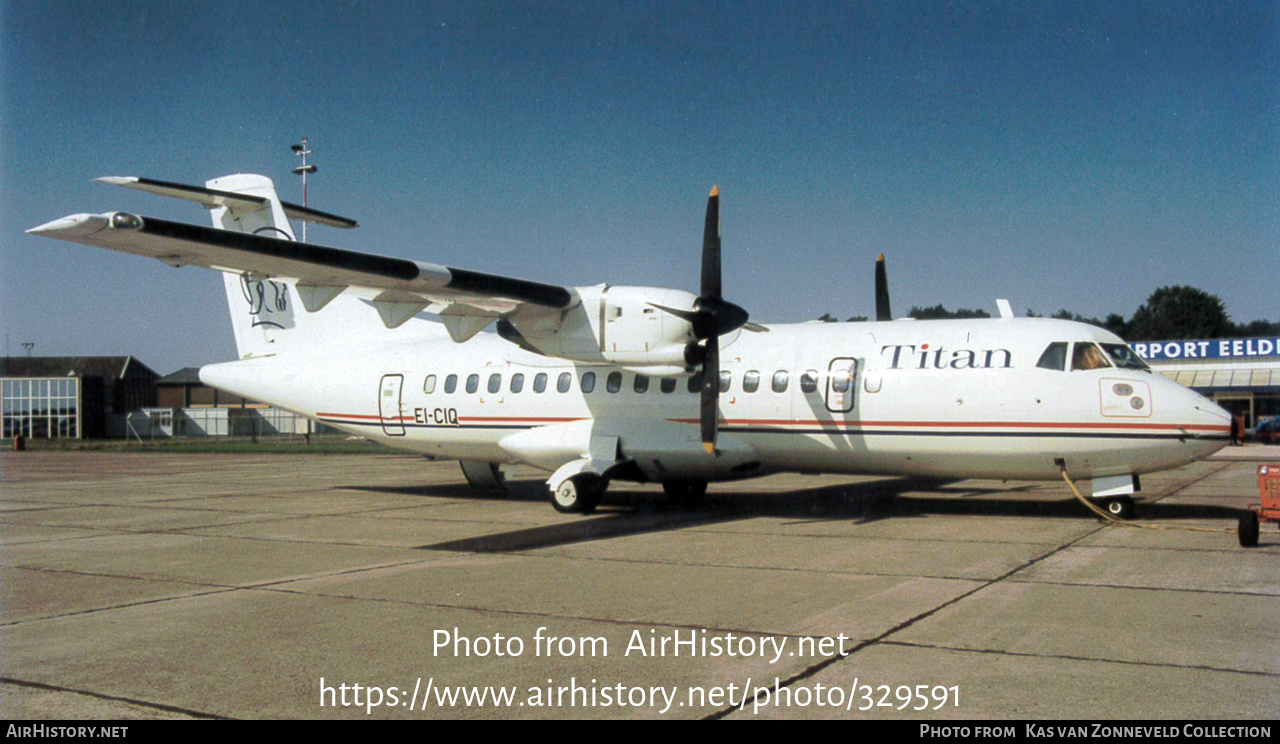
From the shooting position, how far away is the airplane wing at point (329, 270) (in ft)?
31.3

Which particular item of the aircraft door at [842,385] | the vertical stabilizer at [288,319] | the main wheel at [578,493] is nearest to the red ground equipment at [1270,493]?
the aircraft door at [842,385]

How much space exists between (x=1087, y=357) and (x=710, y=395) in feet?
16.5

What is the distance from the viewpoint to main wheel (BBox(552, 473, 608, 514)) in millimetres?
14961

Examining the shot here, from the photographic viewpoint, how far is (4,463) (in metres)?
34.0

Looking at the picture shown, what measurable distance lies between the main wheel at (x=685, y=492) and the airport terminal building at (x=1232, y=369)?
39561mm

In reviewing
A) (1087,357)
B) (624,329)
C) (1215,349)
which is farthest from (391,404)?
(1215,349)

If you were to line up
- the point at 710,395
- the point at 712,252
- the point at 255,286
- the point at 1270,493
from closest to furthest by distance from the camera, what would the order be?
the point at 1270,493, the point at 710,395, the point at 712,252, the point at 255,286

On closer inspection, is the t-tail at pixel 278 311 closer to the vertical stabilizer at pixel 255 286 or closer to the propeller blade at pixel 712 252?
the vertical stabilizer at pixel 255 286

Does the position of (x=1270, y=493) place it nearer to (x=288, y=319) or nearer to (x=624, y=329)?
(x=624, y=329)

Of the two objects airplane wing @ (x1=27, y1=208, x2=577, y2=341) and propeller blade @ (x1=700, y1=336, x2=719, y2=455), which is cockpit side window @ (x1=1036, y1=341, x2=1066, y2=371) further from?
airplane wing @ (x1=27, y1=208, x2=577, y2=341)

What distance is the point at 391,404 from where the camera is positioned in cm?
1784
